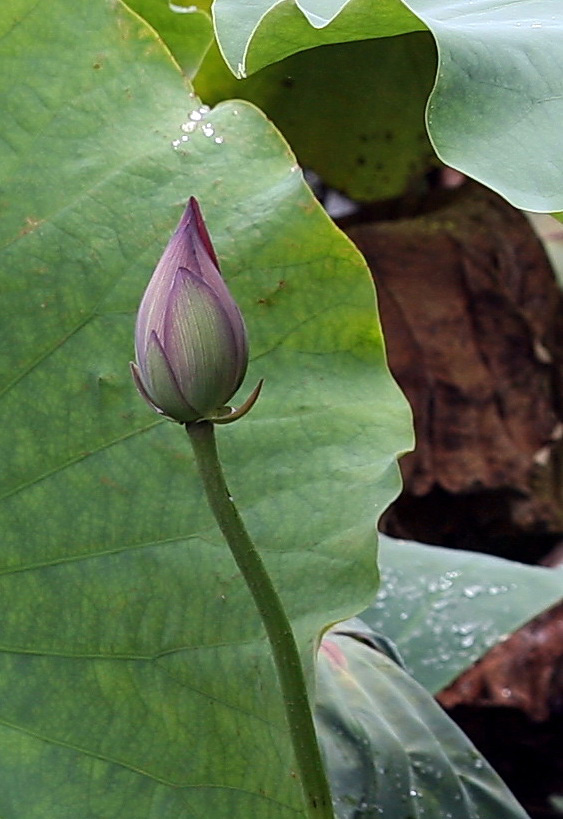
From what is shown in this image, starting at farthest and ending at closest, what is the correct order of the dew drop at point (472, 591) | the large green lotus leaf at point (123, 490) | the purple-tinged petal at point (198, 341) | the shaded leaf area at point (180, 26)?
the dew drop at point (472, 591) < the shaded leaf area at point (180, 26) < the large green lotus leaf at point (123, 490) < the purple-tinged petal at point (198, 341)

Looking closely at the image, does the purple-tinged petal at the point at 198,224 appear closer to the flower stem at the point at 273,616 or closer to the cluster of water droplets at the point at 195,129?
the flower stem at the point at 273,616

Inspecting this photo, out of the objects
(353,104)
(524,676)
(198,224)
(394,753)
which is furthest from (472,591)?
(198,224)

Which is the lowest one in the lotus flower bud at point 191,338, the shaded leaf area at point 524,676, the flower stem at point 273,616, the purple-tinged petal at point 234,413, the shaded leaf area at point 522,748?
the shaded leaf area at point 522,748

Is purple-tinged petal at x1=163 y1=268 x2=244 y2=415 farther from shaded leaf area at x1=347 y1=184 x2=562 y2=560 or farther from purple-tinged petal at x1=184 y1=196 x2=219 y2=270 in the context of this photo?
shaded leaf area at x1=347 y1=184 x2=562 y2=560

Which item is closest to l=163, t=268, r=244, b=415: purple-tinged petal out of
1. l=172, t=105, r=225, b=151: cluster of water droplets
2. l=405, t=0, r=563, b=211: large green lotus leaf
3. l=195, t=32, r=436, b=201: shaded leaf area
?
l=405, t=0, r=563, b=211: large green lotus leaf

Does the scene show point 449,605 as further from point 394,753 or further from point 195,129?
point 195,129

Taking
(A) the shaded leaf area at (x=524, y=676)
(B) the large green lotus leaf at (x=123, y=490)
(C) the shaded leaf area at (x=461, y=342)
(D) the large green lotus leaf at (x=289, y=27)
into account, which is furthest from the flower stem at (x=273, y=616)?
(C) the shaded leaf area at (x=461, y=342)
